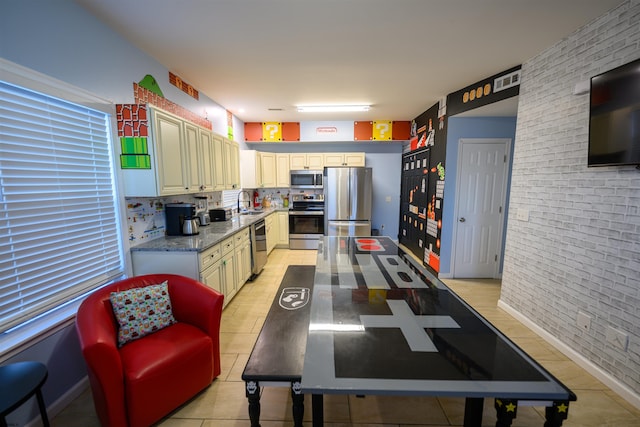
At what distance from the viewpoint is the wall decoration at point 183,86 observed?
2.92 m

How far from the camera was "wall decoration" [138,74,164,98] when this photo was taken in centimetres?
246

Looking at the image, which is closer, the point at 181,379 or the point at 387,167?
the point at 181,379

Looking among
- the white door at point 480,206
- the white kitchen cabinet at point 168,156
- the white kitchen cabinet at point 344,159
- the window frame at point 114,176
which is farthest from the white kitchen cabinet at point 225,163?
the white door at point 480,206

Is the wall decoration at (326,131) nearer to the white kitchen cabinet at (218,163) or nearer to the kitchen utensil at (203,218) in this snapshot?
the white kitchen cabinet at (218,163)

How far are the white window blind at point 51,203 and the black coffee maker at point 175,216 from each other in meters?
0.59

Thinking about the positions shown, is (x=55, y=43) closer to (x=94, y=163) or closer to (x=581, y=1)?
(x=94, y=163)

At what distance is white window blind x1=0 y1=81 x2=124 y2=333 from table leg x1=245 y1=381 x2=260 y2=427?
147cm

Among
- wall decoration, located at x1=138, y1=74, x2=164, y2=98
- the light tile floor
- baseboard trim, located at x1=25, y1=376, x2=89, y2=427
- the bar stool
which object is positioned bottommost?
the light tile floor

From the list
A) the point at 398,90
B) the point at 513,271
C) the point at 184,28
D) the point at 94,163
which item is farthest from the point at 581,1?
the point at 94,163

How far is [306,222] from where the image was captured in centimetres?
532

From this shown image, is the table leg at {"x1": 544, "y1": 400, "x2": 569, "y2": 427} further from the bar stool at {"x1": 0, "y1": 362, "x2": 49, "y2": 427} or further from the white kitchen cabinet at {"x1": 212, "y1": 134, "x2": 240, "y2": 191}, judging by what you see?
the white kitchen cabinet at {"x1": 212, "y1": 134, "x2": 240, "y2": 191}

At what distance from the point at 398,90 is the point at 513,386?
355 centimetres

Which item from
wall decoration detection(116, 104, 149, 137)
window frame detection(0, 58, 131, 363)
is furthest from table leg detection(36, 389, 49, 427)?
wall decoration detection(116, 104, 149, 137)

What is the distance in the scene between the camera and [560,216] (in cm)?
220
